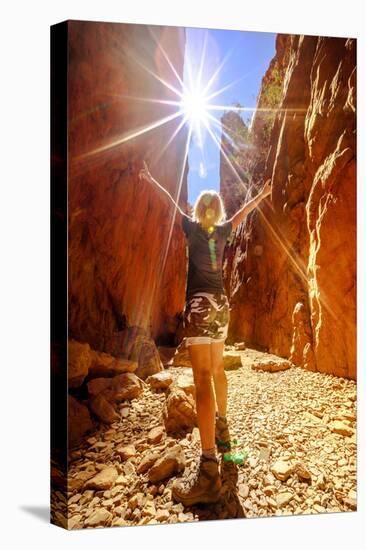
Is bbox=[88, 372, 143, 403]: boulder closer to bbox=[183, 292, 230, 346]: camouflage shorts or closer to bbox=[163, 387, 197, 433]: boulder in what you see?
bbox=[163, 387, 197, 433]: boulder

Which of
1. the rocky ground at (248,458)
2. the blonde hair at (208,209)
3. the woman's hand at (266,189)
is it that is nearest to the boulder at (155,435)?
the rocky ground at (248,458)

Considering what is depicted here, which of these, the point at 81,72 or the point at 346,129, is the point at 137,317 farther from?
the point at 346,129

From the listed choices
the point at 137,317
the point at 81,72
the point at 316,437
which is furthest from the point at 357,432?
the point at 81,72

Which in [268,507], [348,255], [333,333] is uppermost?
[348,255]

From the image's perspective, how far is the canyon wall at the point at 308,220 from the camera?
488 centimetres

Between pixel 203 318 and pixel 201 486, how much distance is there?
1059mm

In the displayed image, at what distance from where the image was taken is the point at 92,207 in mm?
4340

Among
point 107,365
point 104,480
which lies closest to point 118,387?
point 107,365

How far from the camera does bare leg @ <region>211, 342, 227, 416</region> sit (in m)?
4.70

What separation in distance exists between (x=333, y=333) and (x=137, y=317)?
57.9 inches

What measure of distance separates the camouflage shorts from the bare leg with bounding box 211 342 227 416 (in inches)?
2.6

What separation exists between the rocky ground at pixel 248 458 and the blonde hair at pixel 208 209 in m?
0.92

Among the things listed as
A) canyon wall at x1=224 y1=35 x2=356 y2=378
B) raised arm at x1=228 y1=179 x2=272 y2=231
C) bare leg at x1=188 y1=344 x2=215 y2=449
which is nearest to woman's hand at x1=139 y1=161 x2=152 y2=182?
raised arm at x1=228 y1=179 x2=272 y2=231

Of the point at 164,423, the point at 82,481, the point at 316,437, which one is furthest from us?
the point at 316,437
